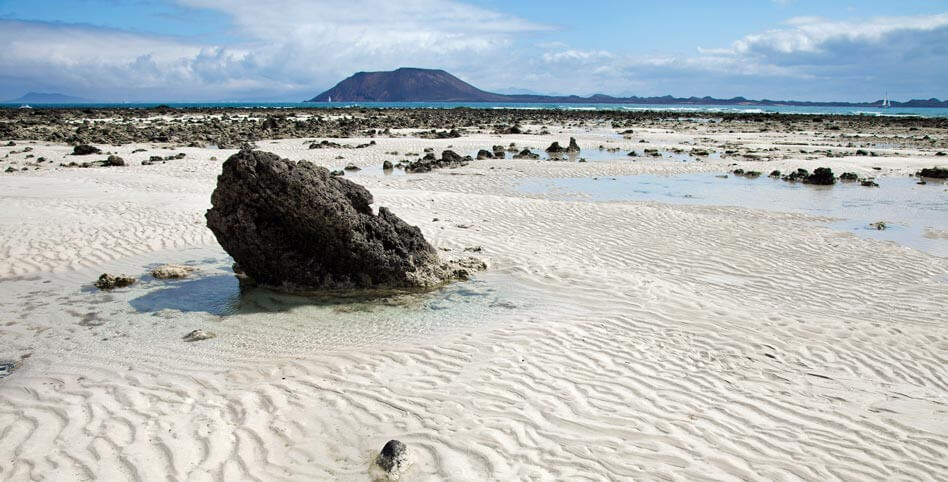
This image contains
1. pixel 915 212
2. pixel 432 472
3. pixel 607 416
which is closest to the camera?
pixel 432 472

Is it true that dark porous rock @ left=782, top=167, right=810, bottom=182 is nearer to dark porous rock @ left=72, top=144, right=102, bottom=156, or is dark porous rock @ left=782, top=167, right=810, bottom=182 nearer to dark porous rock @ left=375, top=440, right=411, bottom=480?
dark porous rock @ left=375, top=440, right=411, bottom=480

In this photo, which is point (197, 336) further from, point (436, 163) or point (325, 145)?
point (325, 145)

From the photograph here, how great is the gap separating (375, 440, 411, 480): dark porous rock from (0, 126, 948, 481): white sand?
10 cm

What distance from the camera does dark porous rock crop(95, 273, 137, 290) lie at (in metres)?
8.50

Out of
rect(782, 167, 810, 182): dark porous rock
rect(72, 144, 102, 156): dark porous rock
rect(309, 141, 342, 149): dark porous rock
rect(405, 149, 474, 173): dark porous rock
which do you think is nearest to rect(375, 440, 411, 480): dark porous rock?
A: rect(405, 149, 474, 173): dark porous rock

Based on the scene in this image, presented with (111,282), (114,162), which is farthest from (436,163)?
(111,282)

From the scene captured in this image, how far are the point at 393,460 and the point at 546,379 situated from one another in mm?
1985

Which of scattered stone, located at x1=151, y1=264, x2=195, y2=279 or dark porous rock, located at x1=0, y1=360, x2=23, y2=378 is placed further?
scattered stone, located at x1=151, y1=264, x2=195, y2=279

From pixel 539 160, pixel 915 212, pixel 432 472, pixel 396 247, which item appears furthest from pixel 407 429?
pixel 539 160

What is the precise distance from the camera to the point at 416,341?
22.2 feet

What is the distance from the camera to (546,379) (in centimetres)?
586

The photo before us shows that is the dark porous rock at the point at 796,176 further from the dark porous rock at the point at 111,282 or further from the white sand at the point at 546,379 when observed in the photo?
the dark porous rock at the point at 111,282

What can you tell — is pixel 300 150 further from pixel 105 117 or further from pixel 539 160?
pixel 105 117

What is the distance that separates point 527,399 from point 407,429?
1.13m
